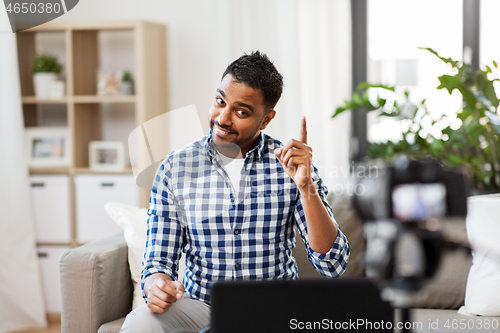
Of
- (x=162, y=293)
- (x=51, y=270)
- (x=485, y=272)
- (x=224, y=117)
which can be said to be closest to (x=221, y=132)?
(x=224, y=117)

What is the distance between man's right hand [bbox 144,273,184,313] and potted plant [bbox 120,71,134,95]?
169 centimetres

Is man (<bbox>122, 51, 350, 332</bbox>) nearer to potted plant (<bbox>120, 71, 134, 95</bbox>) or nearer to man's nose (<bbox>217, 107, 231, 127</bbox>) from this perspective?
man's nose (<bbox>217, 107, 231, 127</bbox>)

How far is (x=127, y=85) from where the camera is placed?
8.62 ft

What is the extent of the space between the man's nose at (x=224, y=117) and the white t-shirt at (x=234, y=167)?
6.6 inches

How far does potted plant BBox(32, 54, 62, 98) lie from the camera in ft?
8.68

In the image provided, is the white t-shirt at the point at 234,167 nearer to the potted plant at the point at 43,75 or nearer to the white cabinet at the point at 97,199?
the white cabinet at the point at 97,199

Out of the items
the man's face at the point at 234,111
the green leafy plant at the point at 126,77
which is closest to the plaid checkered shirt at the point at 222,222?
the man's face at the point at 234,111

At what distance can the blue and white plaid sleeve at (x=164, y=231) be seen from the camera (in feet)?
4.31

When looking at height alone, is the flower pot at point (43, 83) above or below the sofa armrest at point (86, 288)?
above

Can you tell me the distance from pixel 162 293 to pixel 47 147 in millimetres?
1856

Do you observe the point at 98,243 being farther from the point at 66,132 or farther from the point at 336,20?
the point at 336,20

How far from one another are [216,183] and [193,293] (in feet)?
1.05

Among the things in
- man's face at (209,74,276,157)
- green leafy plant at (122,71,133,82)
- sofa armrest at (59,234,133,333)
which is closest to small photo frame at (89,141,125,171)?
green leafy plant at (122,71,133,82)

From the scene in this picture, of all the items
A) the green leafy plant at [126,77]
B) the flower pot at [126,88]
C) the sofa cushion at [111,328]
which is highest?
the green leafy plant at [126,77]
